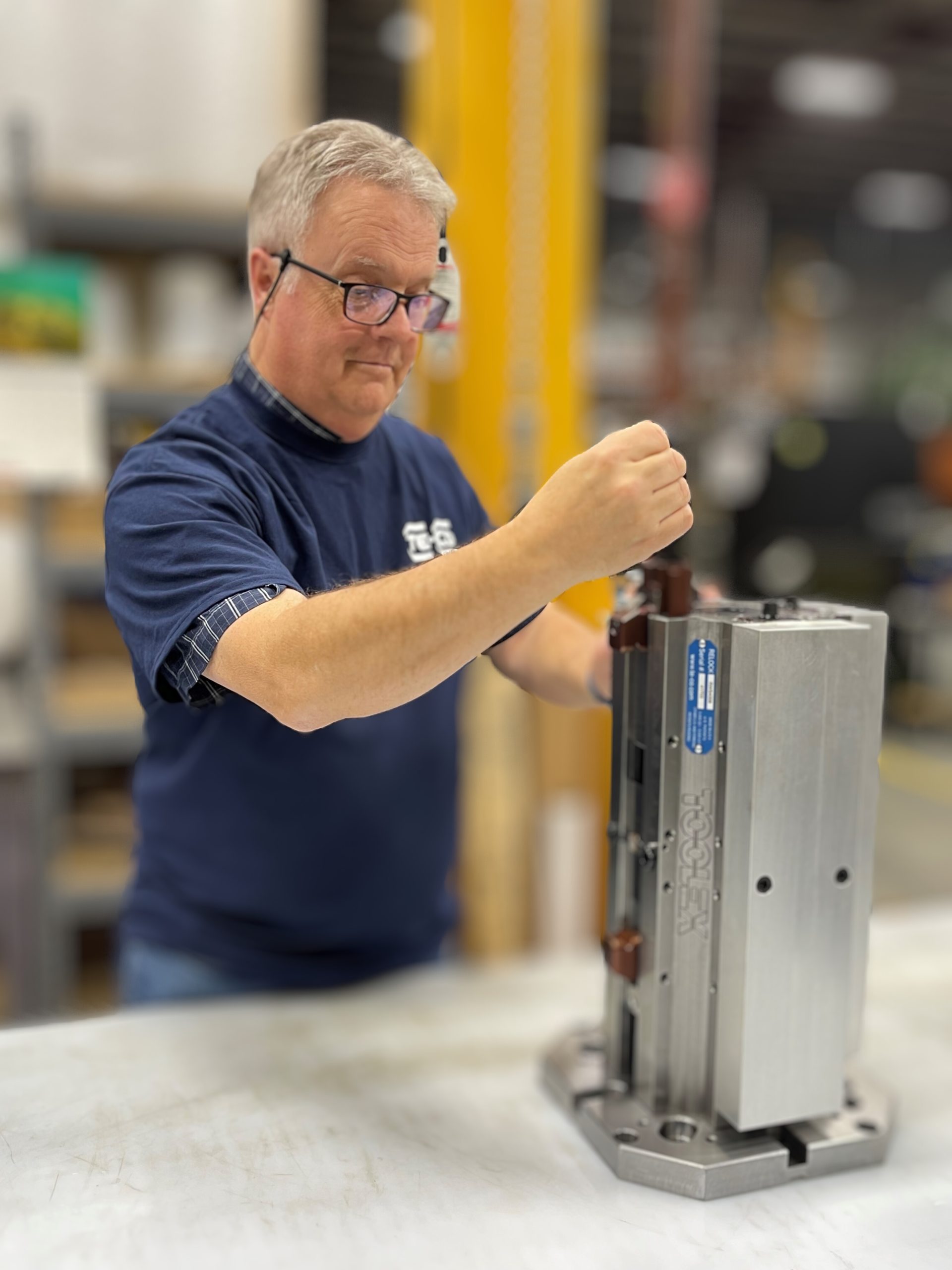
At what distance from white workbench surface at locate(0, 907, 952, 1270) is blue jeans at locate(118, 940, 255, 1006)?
10 cm

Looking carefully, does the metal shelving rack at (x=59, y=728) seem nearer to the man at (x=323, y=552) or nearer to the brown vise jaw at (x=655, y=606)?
the man at (x=323, y=552)

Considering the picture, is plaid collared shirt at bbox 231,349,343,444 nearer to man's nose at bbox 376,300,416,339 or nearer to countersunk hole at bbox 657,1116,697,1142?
man's nose at bbox 376,300,416,339

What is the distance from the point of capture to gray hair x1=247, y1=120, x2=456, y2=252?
74 cm

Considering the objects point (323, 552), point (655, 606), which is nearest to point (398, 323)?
point (323, 552)

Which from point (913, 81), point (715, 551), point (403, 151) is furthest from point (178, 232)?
point (913, 81)

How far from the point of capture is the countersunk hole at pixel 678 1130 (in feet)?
2.79

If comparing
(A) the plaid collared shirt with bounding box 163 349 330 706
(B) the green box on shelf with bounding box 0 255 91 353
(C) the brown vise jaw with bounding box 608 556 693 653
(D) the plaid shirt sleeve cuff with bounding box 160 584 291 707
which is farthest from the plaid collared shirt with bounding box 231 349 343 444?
(B) the green box on shelf with bounding box 0 255 91 353

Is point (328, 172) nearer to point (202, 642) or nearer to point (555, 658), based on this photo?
point (202, 642)

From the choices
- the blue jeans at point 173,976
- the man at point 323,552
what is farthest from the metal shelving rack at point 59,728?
the man at point 323,552

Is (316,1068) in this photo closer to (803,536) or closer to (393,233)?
(393,233)

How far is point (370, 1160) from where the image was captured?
2.70 ft

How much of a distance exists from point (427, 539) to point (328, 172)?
0.28 metres

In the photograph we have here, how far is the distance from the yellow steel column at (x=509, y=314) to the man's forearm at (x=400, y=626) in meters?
1.50

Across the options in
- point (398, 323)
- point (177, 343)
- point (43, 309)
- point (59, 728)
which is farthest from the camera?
point (177, 343)
